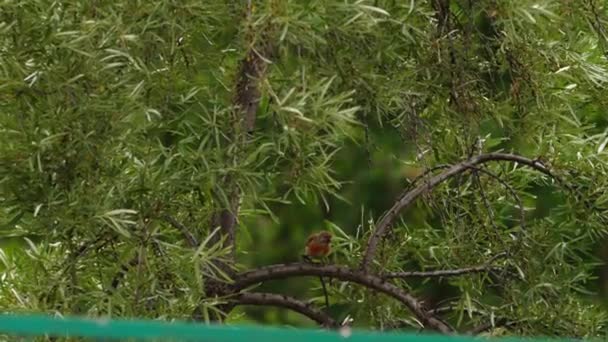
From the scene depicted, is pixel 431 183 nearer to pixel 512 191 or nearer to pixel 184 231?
pixel 512 191

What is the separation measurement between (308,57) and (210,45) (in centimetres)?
33

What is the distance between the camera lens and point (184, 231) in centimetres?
270

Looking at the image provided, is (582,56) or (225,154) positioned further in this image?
(582,56)

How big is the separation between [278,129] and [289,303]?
20.3 inches

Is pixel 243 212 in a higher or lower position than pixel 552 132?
lower

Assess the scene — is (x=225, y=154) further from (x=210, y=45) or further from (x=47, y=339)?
(x=47, y=339)

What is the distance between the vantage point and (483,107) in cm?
279

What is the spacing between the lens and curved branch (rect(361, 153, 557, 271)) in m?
2.75

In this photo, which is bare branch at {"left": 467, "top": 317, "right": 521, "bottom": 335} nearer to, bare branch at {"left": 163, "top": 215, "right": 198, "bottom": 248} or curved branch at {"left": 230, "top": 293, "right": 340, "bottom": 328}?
curved branch at {"left": 230, "top": 293, "right": 340, "bottom": 328}

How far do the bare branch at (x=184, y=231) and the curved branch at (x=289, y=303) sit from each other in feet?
0.56

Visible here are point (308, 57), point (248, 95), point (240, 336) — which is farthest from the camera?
point (248, 95)

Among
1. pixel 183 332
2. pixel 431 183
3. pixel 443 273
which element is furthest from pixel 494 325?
pixel 183 332

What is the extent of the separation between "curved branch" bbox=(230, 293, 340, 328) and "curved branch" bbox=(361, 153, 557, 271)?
6.0 inches

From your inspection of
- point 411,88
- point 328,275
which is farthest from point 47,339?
point 411,88
